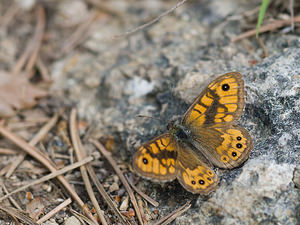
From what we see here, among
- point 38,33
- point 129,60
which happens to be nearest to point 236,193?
point 129,60

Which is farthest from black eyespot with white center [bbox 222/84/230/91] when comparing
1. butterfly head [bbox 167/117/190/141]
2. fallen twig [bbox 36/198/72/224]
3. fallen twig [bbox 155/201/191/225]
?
→ fallen twig [bbox 36/198/72/224]

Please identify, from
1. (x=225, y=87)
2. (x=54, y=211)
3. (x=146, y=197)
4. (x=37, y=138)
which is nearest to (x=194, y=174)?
(x=146, y=197)

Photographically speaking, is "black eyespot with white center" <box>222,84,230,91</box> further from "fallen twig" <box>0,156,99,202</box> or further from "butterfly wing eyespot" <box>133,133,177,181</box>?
"fallen twig" <box>0,156,99,202</box>

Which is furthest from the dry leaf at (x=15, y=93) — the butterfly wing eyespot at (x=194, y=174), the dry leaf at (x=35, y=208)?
the butterfly wing eyespot at (x=194, y=174)

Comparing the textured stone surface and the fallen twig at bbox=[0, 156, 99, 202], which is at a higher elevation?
the textured stone surface

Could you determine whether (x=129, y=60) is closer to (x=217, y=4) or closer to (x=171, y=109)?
(x=171, y=109)

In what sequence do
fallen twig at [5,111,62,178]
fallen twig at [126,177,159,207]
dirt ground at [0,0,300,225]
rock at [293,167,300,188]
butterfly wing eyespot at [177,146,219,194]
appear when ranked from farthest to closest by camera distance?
fallen twig at [5,111,62,178] < fallen twig at [126,177,159,207] < dirt ground at [0,0,300,225] < butterfly wing eyespot at [177,146,219,194] < rock at [293,167,300,188]
